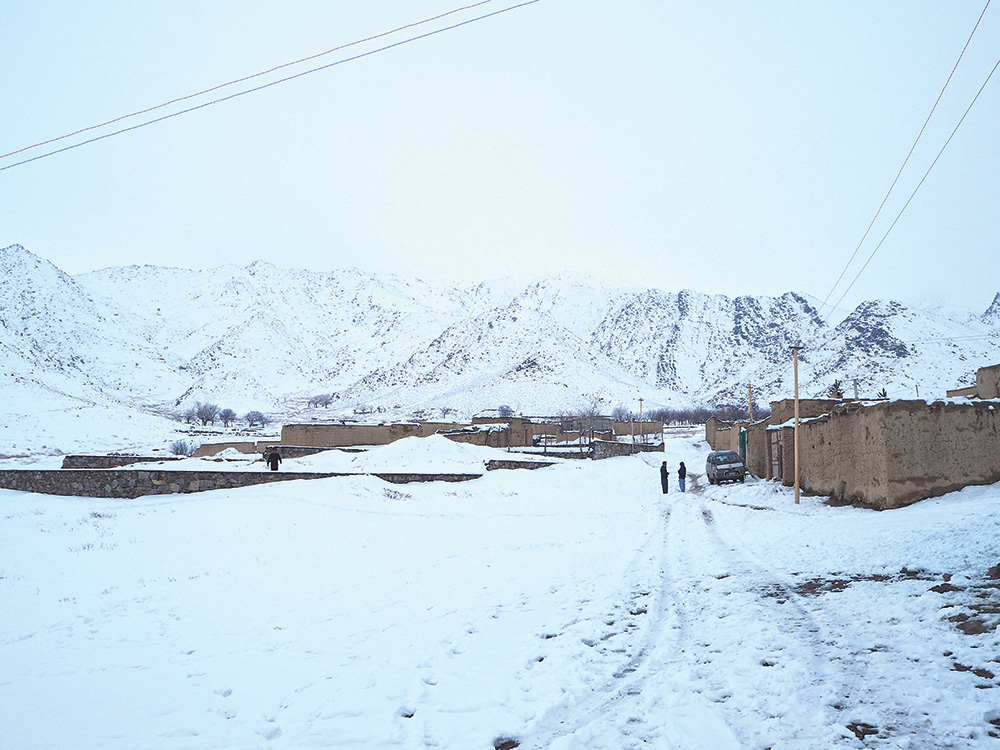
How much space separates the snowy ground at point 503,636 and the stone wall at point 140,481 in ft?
25.0

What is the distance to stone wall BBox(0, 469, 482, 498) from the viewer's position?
22.6 metres

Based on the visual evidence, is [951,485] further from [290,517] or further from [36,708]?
[36,708]

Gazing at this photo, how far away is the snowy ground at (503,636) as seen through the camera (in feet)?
15.9

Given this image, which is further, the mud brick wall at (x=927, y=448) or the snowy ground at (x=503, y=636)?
the mud brick wall at (x=927, y=448)

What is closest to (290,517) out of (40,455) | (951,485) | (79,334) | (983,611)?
(983,611)

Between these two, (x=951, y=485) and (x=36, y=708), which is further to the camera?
(x=951, y=485)

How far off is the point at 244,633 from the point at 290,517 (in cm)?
832

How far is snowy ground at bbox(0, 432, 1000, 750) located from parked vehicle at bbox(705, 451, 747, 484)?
16078 millimetres

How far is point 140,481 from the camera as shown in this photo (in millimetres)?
22875

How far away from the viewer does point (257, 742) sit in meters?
4.82

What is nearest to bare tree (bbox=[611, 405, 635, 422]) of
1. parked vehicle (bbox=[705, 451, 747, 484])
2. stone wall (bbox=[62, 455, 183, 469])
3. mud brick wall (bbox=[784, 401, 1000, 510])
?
parked vehicle (bbox=[705, 451, 747, 484])

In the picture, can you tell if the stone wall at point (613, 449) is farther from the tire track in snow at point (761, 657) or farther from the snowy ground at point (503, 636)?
the tire track in snow at point (761, 657)

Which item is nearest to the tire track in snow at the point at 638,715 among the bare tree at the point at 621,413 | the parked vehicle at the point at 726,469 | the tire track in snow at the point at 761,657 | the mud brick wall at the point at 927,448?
the tire track in snow at the point at 761,657

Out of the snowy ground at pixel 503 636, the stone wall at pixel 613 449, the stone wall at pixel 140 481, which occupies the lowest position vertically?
the snowy ground at pixel 503 636
